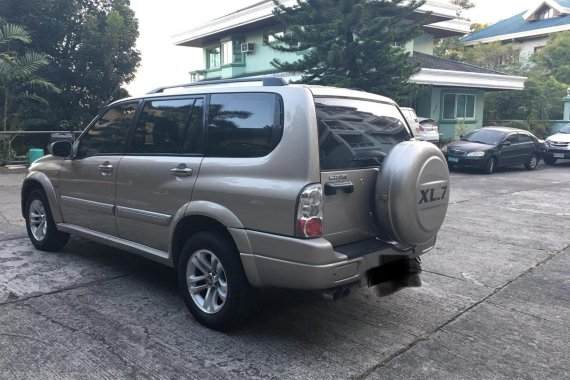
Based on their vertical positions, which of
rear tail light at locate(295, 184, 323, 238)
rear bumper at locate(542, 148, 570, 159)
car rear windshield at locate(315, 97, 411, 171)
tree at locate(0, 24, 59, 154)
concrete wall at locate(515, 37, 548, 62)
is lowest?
rear bumper at locate(542, 148, 570, 159)

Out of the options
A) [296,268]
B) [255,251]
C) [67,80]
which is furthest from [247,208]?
[67,80]

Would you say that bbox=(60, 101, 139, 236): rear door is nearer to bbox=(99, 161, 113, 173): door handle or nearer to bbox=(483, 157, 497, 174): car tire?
bbox=(99, 161, 113, 173): door handle

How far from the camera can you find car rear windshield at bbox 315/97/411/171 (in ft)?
11.9

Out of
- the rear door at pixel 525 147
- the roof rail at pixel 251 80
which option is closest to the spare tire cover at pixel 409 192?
the roof rail at pixel 251 80

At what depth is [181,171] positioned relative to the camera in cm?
407

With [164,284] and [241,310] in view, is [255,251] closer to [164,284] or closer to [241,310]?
[241,310]

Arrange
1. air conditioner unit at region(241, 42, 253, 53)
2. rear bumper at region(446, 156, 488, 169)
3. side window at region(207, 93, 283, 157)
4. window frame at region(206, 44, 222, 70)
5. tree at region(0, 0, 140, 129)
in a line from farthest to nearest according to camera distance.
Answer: window frame at region(206, 44, 222, 70)
air conditioner unit at region(241, 42, 253, 53)
tree at region(0, 0, 140, 129)
rear bumper at region(446, 156, 488, 169)
side window at region(207, 93, 283, 157)

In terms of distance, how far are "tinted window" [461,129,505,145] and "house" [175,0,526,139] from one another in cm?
597

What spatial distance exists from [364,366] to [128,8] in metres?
22.0

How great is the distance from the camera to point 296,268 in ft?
11.0

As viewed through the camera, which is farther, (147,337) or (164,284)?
(164,284)

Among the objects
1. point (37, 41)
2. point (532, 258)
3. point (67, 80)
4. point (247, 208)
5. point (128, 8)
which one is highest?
point (128, 8)

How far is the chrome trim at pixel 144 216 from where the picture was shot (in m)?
4.22

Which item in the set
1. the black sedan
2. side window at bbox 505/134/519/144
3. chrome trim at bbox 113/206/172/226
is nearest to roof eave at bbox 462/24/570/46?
the black sedan
